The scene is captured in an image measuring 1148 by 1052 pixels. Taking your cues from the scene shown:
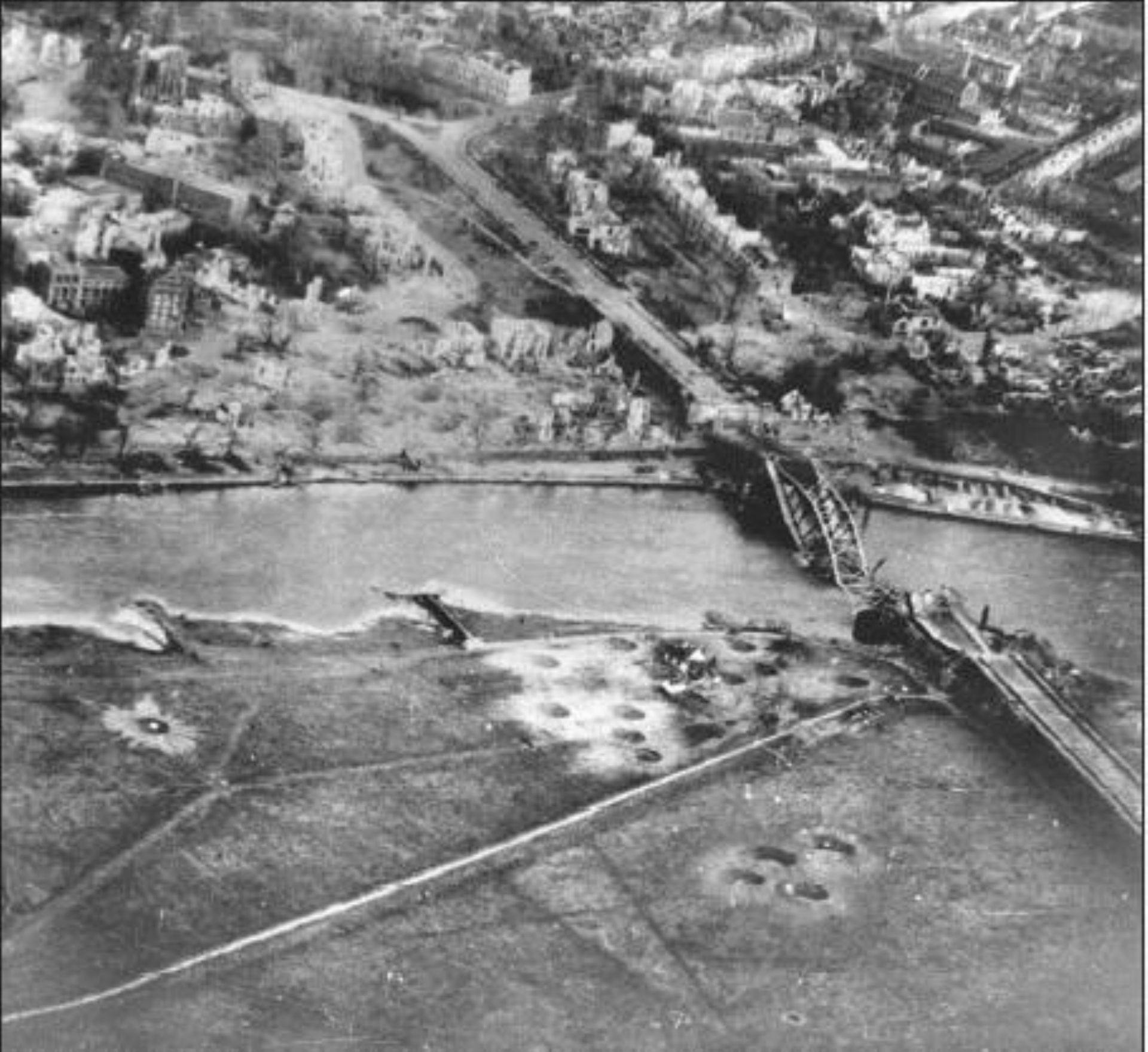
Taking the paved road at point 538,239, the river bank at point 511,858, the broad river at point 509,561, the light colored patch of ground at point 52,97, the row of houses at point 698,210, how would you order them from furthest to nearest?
the row of houses at point 698,210, the paved road at point 538,239, the light colored patch of ground at point 52,97, the broad river at point 509,561, the river bank at point 511,858

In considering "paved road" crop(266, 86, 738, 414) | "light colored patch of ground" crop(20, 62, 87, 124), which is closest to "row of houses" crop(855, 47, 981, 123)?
"paved road" crop(266, 86, 738, 414)

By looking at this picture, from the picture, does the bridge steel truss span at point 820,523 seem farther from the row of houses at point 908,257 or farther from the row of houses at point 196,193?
the row of houses at point 196,193

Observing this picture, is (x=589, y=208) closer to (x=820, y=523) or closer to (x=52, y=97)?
(x=820, y=523)

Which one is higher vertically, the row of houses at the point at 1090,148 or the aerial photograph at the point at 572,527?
the row of houses at the point at 1090,148

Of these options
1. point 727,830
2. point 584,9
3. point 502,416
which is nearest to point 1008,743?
→ point 727,830

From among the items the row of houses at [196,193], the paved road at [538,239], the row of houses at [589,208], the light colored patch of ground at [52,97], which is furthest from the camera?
the row of houses at [589,208]

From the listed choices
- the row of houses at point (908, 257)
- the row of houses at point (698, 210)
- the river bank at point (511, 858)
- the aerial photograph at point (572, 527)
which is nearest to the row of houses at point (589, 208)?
the aerial photograph at point (572, 527)

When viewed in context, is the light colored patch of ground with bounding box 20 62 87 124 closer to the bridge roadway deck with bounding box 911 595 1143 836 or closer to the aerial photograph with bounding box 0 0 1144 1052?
the aerial photograph with bounding box 0 0 1144 1052
